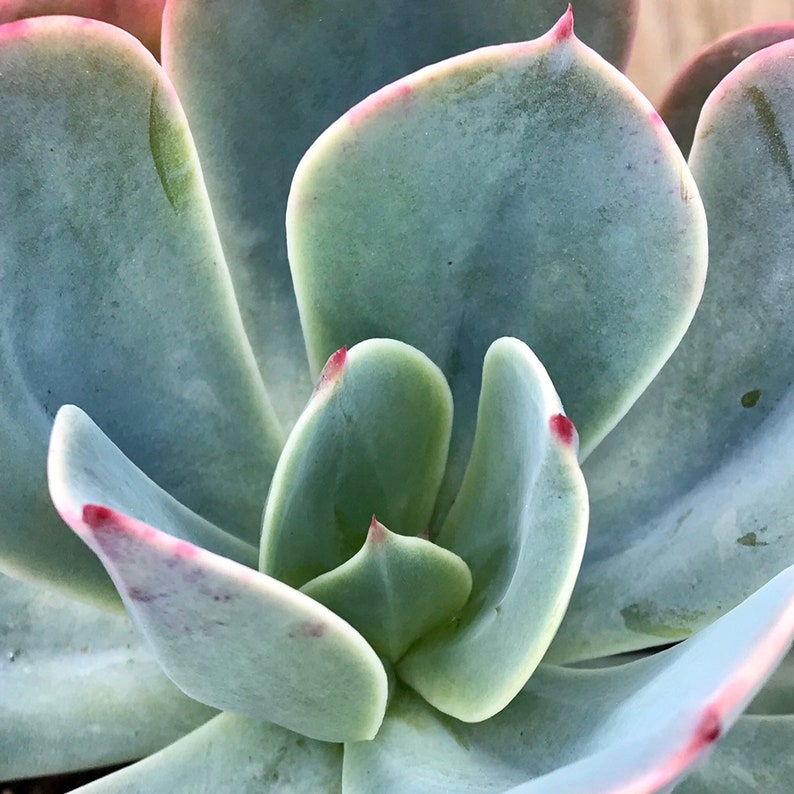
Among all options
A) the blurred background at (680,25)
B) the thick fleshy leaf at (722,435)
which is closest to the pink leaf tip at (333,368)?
the thick fleshy leaf at (722,435)

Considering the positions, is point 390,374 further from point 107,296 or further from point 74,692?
point 74,692

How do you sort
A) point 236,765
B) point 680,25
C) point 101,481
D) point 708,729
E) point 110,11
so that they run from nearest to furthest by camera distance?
point 708,729 → point 101,481 → point 236,765 → point 110,11 → point 680,25

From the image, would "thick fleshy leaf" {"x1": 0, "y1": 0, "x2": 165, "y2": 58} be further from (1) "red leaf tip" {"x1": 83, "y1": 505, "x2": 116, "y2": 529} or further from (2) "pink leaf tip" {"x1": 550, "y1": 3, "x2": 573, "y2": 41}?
(1) "red leaf tip" {"x1": 83, "y1": 505, "x2": 116, "y2": 529}

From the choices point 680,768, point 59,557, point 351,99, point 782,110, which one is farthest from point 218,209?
point 680,768

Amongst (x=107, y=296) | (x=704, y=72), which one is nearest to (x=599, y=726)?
(x=107, y=296)

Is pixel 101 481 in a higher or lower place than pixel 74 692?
higher

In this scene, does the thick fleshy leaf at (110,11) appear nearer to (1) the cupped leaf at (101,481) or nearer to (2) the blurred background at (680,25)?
(1) the cupped leaf at (101,481)

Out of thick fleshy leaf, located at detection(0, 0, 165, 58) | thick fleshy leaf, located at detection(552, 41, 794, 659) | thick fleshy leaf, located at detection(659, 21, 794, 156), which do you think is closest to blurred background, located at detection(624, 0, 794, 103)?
thick fleshy leaf, located at detection(659, 21, 794, 156)
